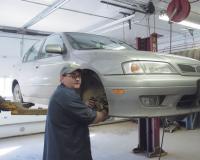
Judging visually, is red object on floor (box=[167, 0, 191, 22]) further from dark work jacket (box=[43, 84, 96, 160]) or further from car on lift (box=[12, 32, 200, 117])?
dark work jacket (box=[43, 84, 96, 160])

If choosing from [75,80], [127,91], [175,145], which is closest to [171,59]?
[127,91]

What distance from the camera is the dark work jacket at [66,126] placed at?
76.5 inches

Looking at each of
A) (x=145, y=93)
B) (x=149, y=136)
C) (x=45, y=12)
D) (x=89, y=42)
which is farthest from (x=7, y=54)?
(x=145, y=93)

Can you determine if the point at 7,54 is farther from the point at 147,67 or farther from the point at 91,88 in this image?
the point at 147,67

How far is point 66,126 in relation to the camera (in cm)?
199

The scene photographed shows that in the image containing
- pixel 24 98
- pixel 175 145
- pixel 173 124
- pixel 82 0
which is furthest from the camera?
pixel 173 124

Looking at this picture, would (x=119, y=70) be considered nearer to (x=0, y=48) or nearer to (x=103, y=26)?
(x=103, y=26)

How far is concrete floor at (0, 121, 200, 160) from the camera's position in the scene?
4797 millimetres

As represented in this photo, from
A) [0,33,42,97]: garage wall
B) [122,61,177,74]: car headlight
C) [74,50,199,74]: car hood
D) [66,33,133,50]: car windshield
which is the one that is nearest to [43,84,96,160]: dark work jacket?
[74,50,199,74]: car hood

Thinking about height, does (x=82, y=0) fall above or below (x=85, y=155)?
above

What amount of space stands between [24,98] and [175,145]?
3.59 meters

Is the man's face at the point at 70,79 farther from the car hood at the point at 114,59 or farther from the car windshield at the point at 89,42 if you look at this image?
the car windshield at the point at 89,42

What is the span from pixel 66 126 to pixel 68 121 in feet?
0.14

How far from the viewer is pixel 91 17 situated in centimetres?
593
